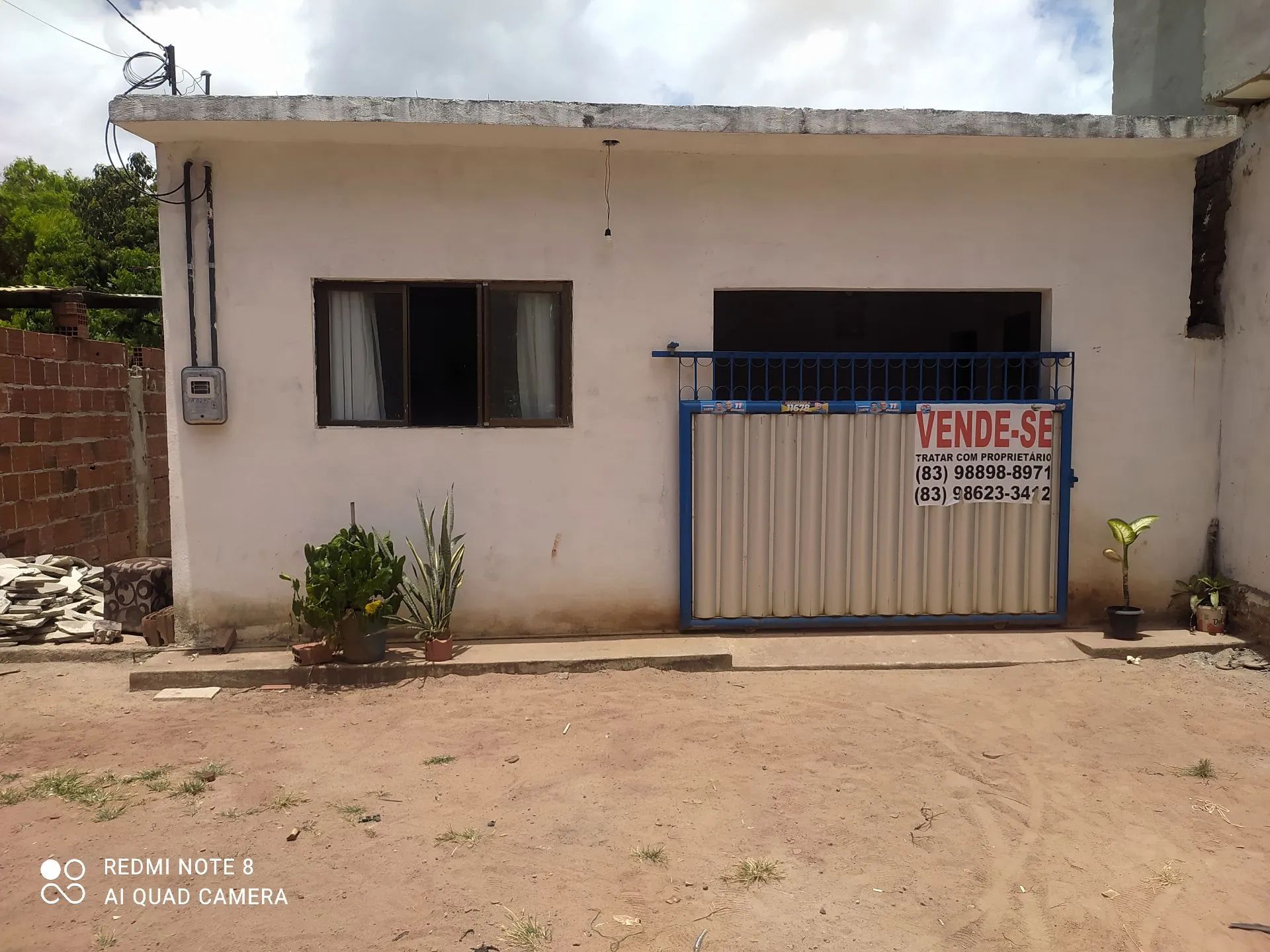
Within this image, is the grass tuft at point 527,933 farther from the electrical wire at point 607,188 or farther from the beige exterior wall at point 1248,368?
the beige exterior wall at point 1248,368

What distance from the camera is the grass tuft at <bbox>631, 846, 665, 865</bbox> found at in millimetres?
3508

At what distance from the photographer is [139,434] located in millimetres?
9273

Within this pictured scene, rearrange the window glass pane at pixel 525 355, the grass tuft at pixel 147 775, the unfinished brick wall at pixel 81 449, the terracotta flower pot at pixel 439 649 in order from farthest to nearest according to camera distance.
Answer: the unfinished brick wall at pixel 81 449, the window glass pane at pixel 525 355, the terracotta flower pot at pixel 439 649, the grass tuft at pixel 147 775

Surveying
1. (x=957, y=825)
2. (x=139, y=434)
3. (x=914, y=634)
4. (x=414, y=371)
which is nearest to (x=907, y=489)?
(x=914, y=634)

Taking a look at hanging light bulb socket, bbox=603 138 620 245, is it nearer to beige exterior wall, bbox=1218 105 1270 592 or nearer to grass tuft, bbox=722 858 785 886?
grass tuft, bbox=722 858 785 886

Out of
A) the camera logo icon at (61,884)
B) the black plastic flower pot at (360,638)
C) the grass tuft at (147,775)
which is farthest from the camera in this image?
the black plastic flower pot at (360,638)

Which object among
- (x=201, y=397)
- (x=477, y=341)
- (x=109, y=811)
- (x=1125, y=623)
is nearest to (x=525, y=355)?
(x=477, y=341)

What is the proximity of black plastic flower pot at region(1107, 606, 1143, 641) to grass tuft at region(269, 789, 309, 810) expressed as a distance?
533 cm

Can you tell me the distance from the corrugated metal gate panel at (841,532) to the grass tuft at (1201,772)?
2.16m

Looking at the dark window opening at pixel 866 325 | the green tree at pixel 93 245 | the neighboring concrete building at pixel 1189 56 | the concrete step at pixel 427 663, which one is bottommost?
the concrete step at pixel 427 663

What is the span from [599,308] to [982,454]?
2.95 m

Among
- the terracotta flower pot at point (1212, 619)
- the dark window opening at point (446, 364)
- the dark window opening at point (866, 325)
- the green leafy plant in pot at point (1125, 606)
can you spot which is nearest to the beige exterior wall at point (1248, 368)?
the terracotta flower pot at point (1212, 619)

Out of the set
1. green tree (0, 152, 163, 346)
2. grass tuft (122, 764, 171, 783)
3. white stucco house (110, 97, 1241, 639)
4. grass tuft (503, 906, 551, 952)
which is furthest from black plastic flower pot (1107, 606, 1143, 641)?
green tree (0, 152, 163, 346)

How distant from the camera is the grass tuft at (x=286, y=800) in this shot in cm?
398
